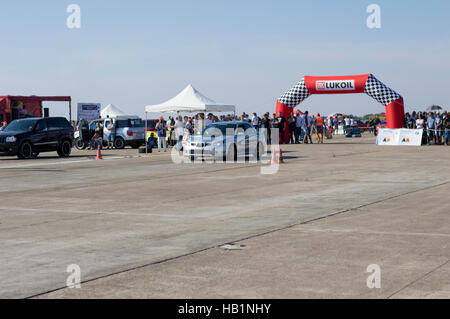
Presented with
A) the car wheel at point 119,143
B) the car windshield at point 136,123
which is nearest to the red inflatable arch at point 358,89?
the car windshield at point 136,123

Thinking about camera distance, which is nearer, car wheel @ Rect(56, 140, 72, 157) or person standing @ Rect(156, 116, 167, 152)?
car wheel @ Rect(56, 140, 72, 157)

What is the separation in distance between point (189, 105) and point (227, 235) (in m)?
30.2

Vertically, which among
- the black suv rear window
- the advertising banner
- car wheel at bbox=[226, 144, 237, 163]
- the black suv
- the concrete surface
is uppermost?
the advertising banner

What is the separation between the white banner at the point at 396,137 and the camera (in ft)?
113

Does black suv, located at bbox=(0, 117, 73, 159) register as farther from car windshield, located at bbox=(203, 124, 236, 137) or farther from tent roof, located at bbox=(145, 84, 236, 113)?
tent roof, located at bbox=(145, 84, 236, 113)

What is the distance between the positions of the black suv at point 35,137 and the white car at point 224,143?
247 inches

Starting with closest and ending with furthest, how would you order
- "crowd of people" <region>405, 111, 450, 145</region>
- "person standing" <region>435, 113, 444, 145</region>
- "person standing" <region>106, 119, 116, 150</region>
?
"crowd of people" <region>405, 111, 450, 145</region> < "person standing" <region>435, 113, 444, 145</region> < "person standing" <region>106, 119, 116, 150</region>

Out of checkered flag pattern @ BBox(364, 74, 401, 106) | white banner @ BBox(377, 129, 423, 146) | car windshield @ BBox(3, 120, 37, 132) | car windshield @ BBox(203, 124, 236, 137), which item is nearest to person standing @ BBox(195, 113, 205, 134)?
checkered flag pattern @ BBox(364, 74, 401, 106)

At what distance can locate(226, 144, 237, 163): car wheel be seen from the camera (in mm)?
23870

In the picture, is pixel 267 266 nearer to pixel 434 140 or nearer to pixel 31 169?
pixel 31 169

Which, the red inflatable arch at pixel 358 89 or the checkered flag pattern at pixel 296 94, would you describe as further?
the checkered flag pattern at pixel 296 94

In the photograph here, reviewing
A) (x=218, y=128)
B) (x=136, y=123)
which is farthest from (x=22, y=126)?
(x=136, y=123)

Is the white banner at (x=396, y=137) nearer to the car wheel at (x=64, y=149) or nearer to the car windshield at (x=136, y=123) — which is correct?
the car windshield at (x=136, y=123)

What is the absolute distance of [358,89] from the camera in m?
35.9
